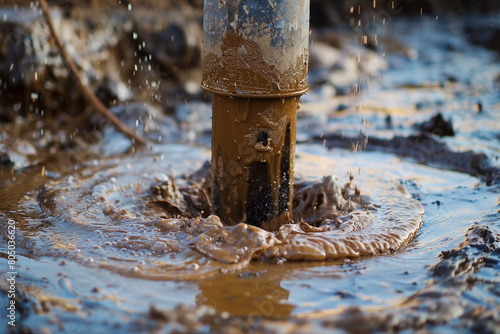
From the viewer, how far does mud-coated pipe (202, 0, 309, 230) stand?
3020mm

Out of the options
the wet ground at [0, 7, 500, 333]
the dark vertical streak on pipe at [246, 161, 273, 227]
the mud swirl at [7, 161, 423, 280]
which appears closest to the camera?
the wet ground at [0, 7, 500, 333]

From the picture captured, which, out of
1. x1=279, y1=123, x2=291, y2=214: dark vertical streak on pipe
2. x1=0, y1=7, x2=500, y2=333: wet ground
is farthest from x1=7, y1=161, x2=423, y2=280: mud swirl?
x1=279, y1=123, x2=291, y2=214: dark vertical streak on pipe

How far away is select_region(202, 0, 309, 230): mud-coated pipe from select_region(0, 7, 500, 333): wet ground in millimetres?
298

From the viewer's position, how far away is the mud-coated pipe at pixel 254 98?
302 centimetres

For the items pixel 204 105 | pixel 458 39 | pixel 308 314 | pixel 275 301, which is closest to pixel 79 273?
pixel 275 301

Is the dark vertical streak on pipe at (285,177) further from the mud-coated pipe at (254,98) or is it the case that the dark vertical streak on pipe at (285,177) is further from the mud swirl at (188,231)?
the mud swirl at (188,231)

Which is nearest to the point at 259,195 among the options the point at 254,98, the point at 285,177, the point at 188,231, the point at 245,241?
the point at 285,177

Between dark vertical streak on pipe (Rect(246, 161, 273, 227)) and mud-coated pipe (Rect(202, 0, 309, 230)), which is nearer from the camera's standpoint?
mud-coated pipe (Rect(202, 0, 309, 230))

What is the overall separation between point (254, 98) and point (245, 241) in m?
0.88

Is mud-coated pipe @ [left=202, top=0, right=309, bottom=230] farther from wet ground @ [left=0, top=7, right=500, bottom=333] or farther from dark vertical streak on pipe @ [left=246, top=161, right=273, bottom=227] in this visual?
wet ground @ [left=0, top=7, right=500, bottom=333]

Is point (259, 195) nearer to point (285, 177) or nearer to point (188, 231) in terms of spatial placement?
point (285, 177)

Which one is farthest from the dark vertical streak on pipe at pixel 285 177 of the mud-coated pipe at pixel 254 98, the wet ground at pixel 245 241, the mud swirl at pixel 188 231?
the wet ground at pixel 245 241

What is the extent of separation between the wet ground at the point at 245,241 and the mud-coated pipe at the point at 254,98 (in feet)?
0.98

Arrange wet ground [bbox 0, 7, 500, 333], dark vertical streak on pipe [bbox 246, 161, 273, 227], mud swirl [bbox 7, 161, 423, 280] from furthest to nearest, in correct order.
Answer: dark vertical streak on pipe [bbox 246, 161, 273, 227] < mud swirl [bbox 7, 161, 423, 280] < wet ground [bbox 0, 7, 500, 333]
